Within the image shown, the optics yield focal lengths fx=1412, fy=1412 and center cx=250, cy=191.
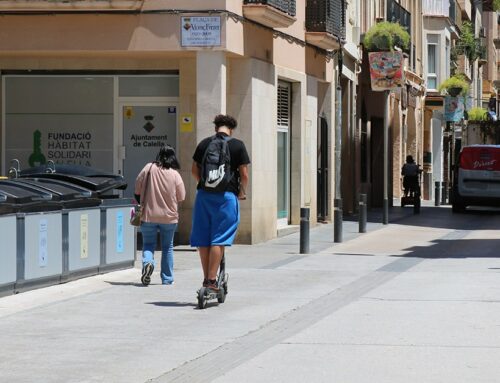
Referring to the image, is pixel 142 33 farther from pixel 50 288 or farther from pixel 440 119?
pixel 440 119

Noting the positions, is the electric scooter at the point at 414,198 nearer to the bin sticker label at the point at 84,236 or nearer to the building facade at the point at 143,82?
the building facade at the point at 143,82

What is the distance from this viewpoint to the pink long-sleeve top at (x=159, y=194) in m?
16.1

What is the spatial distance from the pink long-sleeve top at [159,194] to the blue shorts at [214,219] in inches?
94.2

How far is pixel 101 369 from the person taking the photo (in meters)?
9.55

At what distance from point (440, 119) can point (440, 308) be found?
50.1 meters

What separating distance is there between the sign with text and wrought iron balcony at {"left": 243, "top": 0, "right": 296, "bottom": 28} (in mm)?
1196

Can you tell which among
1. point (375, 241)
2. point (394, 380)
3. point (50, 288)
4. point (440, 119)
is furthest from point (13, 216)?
point (440, 119)

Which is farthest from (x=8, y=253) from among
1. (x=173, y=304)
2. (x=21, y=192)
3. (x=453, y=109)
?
(x=453, y=109)

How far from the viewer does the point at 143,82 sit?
24.7 meters

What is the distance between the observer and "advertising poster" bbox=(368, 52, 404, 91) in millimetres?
33031

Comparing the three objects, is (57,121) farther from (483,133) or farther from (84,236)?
A: (483,133)

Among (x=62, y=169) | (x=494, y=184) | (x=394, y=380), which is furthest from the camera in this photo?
(x=494, y=184)

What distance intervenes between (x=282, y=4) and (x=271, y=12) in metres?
1.15

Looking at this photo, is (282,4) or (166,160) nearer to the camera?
(166,160)
